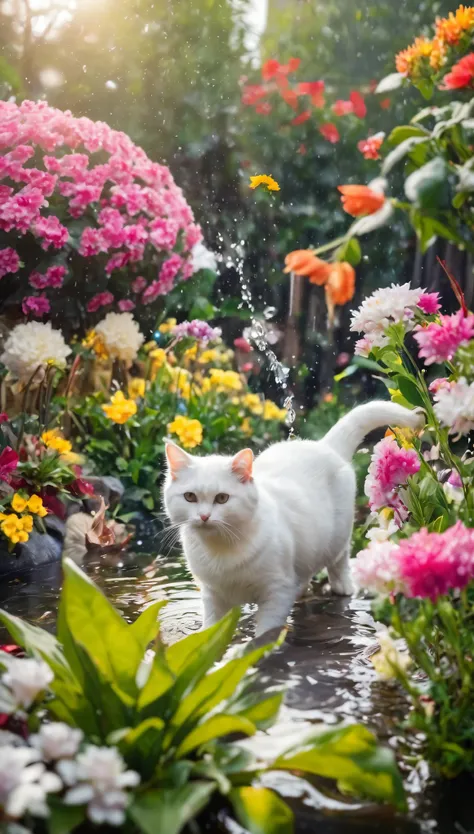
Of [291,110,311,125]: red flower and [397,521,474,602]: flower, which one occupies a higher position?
[291,110,311,125]: red flower

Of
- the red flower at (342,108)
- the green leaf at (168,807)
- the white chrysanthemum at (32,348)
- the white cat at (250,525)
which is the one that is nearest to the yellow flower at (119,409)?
the white chrysanthemum at (32,348)

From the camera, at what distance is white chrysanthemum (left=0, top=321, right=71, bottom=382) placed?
10.9ft

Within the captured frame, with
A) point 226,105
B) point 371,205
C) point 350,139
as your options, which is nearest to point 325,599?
point 371,205

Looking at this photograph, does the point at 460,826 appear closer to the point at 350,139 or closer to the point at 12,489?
the point at 12,489

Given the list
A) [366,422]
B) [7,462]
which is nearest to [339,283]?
[366,422]

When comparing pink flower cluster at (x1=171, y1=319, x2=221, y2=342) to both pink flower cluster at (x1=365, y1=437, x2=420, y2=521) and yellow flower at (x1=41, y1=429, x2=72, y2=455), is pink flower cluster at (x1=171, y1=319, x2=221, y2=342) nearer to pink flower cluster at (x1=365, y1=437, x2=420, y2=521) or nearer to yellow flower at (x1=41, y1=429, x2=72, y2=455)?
yellow flower at (x1=41, y1=429, x2=72, y2=455)

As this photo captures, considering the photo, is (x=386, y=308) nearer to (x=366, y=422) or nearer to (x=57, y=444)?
(x=366, y=422)

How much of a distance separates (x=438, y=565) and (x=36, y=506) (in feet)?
6.70

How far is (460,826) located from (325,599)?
144 cm

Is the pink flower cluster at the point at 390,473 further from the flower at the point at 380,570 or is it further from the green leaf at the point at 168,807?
the green leaf at the point at 168,807

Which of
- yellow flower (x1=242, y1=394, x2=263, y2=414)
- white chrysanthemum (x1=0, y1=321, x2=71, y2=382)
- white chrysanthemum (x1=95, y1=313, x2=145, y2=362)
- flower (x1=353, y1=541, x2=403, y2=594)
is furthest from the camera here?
yellow flower (x1=242, y1=394, x2=263, y2=414)

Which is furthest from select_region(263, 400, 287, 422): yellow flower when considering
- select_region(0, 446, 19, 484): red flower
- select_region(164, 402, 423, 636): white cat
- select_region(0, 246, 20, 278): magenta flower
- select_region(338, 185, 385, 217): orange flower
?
select_region(338, 185, 385, 217): orange flower

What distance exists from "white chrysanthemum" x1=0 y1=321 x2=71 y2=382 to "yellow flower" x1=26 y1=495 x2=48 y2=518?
500 millimetres

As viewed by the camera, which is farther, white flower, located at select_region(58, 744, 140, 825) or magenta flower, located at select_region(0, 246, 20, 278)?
magenta flower, located at select_region(0, 246, 20, 278)
